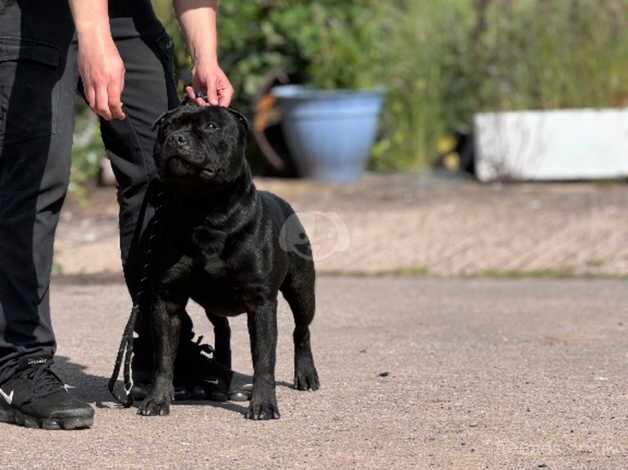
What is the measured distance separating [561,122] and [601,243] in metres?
2.60

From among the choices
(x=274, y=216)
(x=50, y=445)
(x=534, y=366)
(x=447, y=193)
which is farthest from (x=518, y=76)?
(x=50, y=445)

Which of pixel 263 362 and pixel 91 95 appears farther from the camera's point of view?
pixel 263 362

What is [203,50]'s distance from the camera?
451cm

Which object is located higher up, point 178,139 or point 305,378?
point 178,139

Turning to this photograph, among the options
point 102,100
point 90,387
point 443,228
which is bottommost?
point 443,228

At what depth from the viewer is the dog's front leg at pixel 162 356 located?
4.42 metres

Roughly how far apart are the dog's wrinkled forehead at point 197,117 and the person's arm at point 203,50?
0.17 metres

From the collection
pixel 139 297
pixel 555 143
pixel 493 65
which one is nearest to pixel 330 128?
pixel 493 65

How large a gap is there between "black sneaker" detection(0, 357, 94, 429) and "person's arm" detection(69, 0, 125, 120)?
973 millimetres

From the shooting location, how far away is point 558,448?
4.00 m

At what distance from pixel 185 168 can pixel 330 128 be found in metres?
7.19

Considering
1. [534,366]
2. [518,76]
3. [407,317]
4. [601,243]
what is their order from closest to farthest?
[534,366], [407,317], [601,243], [518,76]

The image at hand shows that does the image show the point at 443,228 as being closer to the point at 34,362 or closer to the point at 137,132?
the point at 137,132

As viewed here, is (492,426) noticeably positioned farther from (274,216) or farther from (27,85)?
(27,85)
